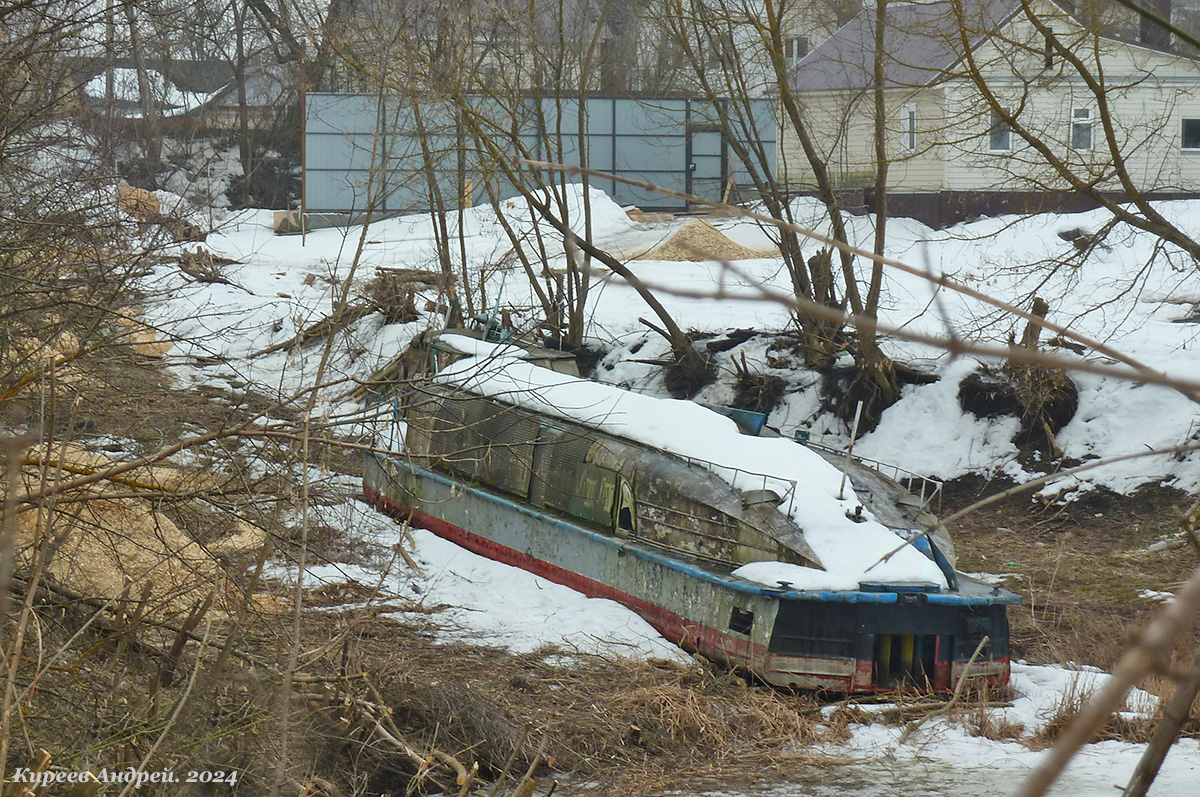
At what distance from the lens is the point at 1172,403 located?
587 inches

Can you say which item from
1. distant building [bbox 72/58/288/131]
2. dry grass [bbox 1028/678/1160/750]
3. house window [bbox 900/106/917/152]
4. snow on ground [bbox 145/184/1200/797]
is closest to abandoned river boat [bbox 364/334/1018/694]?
snow on ground [bbox 145/184/1200/797]

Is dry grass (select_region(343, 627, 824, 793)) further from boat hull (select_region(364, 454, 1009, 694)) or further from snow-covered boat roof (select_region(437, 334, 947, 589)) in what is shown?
snow-covered boat roof (select_region(437, 334, 947, 589))

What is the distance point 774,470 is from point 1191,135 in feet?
93.5

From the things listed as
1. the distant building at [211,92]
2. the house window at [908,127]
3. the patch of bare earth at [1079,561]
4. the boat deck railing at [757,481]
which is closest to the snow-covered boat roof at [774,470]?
the boat deck railing at [757,481]

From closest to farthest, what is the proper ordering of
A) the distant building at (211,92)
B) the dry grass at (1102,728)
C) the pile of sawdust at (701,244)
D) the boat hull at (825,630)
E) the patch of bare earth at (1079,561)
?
the dry grass at (1102,728), the boat hull at (825,630), the patch of bare earth at (1079,561), the pile of sawdust at (701,244), the distant building at (211,92)

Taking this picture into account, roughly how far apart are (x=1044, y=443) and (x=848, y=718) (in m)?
8.20

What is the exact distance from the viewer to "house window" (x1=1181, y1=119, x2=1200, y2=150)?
1260 inches

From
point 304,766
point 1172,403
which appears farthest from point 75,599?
point 1172,403

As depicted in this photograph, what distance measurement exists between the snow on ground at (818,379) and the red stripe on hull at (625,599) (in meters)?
0.13

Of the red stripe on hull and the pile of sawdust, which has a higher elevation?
the pile of sawdust

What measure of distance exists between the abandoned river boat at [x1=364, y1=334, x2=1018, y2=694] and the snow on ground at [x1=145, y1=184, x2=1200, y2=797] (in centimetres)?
43

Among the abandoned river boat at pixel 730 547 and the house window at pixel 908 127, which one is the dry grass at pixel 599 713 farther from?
the house window at pixel 908 127

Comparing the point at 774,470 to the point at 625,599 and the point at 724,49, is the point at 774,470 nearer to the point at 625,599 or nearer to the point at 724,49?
the point at 625,599

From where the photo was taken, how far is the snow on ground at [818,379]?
7.04m
